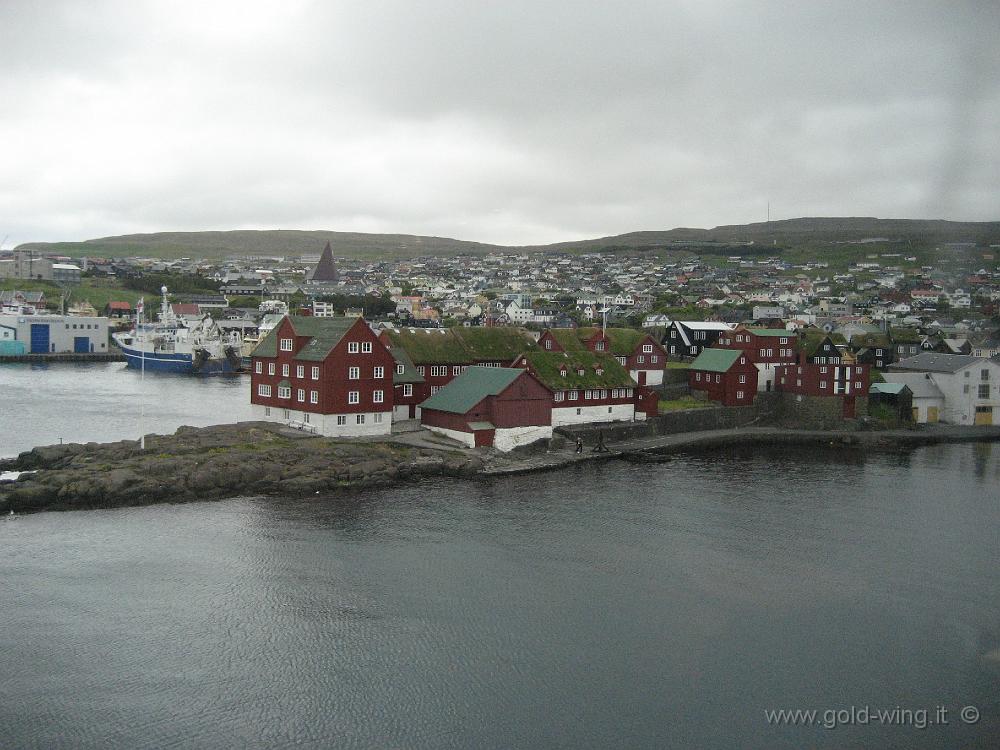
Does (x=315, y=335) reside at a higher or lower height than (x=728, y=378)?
higher

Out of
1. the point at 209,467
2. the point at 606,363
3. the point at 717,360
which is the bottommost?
the point at 209,467

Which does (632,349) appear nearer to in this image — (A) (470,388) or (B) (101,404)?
(A) (470,388)

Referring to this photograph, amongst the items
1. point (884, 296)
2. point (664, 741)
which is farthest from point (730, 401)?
point (884, 296)

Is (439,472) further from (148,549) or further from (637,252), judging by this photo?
(637,252)

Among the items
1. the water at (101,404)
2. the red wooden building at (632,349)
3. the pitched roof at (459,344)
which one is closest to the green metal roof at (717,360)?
the red wooden building at (632,349)

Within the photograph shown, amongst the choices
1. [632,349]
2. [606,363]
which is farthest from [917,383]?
[606,363]

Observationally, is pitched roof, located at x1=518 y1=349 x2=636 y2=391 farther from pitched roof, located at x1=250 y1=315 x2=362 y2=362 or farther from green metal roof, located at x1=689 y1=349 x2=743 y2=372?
pitched roof, located at x1=250 y1=315 x2=362 y2=362
